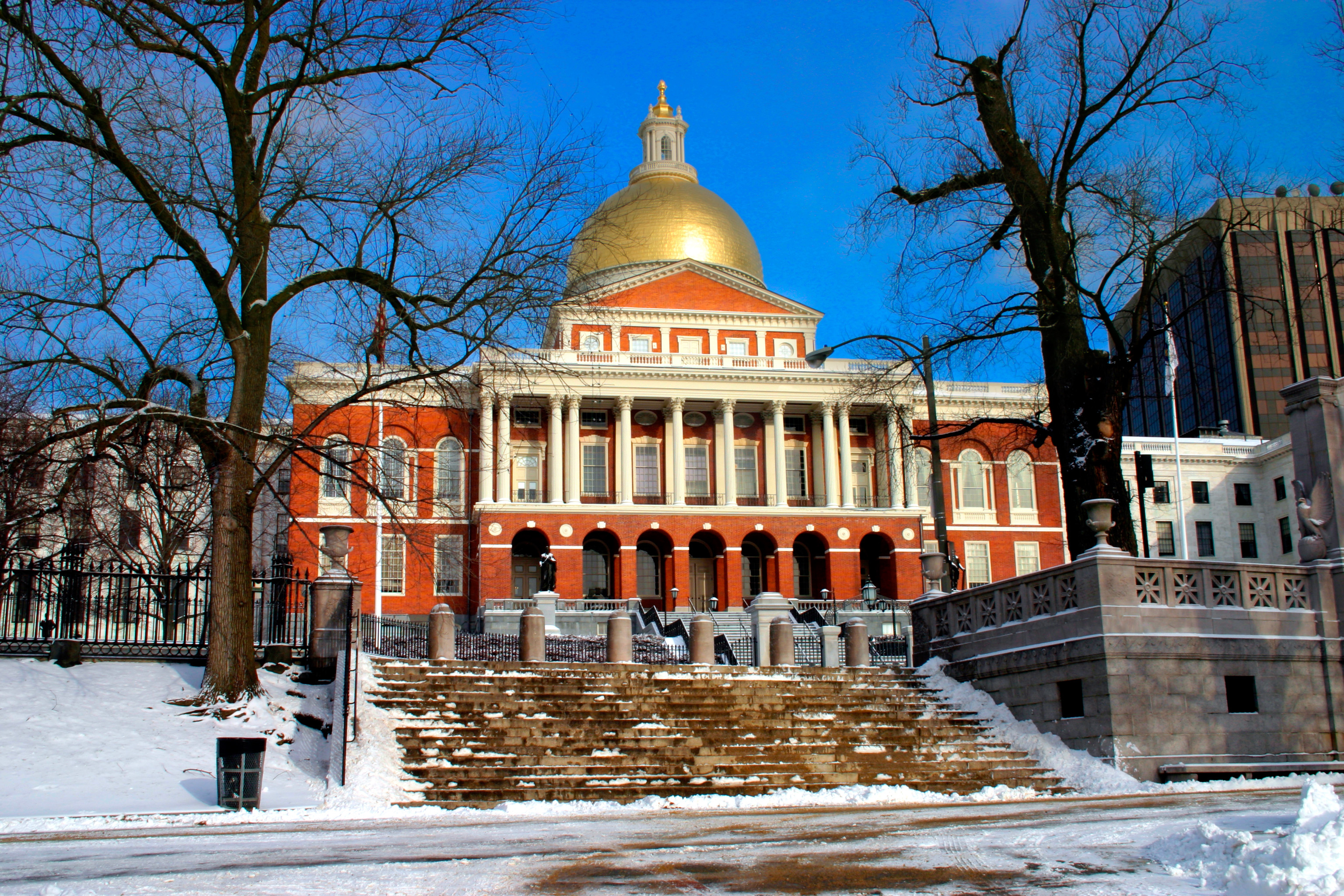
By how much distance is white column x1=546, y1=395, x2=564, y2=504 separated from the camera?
54.8 m

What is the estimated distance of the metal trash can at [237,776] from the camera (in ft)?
43.8

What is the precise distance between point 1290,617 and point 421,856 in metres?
14.0

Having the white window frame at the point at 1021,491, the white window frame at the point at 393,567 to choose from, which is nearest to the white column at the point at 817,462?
the white window frame at the point at 1021,491

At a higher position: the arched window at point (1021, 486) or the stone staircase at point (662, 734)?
the arched window at point (1021, 486)

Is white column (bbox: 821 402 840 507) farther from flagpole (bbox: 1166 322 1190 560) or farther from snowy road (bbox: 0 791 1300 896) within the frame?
snowy road (bbox: 0 791 1300 896)


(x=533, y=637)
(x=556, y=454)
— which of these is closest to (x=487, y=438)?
(x=556, y=454)

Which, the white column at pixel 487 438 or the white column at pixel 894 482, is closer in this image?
the white column at pixel 487 438

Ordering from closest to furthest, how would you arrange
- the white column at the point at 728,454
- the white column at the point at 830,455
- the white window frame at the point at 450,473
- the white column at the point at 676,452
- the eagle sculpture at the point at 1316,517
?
the eagle sculpture at the point at 1316,517
the white window frame at the point at 450,473
the white column at the point at 728,454
the white column at the point at 676,452
the white column at the point at 830,455

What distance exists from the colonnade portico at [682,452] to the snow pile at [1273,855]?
156 ft

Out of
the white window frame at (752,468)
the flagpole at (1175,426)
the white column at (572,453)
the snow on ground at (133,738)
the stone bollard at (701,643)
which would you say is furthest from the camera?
the white window frame at (752,468)

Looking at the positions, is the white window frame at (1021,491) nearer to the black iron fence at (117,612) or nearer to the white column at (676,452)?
the white column at (676,452)

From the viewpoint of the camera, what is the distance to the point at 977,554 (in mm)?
60156

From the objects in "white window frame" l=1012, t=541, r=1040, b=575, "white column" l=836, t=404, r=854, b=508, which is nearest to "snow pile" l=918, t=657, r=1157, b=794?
"white column" l=836, t=404, r=854, b=508

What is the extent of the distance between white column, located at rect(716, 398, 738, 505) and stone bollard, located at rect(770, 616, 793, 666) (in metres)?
31.7
